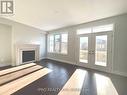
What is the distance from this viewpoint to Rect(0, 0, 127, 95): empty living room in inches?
118

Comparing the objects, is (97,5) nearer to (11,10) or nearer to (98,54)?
(98,54)

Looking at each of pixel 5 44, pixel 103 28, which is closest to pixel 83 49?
Answer: pixel 103 28

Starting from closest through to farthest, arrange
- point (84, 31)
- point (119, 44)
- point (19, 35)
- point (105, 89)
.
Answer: point (105, 89), point (119, 44), point (84, 31), point (19, 35)

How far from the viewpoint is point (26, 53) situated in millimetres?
6281

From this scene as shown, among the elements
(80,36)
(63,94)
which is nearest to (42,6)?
(80,36)

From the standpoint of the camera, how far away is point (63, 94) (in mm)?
2480

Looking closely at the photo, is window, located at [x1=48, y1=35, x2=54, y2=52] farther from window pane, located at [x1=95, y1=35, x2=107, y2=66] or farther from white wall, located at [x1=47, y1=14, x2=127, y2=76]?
white wall, located at [x1=47, y1=14, x2=127, y2=76]

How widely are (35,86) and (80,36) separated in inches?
147

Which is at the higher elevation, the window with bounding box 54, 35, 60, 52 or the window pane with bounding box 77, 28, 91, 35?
the window pane with bounding box 77, 28, 91, 35

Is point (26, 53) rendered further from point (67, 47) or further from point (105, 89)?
point (105, 89)

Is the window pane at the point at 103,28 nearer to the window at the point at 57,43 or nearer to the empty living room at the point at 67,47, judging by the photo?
the empty living room at the point at 67,47

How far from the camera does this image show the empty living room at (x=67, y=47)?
300 cm

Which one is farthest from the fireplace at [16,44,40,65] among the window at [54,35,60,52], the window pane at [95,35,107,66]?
the window pane at [95,35,107,66]

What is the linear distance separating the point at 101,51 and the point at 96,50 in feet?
0.86
